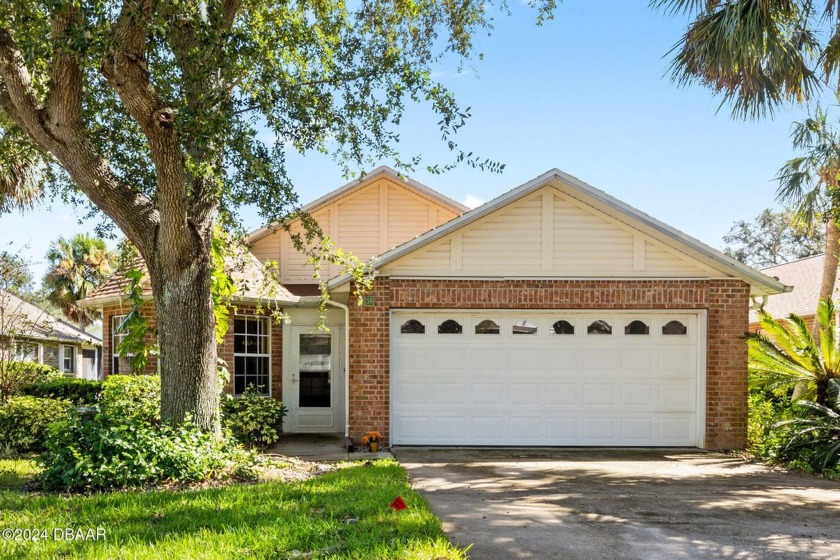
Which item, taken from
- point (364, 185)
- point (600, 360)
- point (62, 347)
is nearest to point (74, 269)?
point (62, 347)

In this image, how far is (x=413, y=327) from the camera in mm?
11539

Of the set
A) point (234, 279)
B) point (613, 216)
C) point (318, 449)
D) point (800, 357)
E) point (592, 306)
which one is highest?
point (613, 216)

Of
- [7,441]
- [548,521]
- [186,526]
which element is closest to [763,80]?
[548,521]

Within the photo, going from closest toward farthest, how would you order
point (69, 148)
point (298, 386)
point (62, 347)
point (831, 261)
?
point (69, 148), point (298, 386), point (831, 261), point (62, 347)

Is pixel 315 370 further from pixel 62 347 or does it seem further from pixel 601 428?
pixel 62 347

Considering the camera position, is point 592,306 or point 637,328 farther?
point 637,328

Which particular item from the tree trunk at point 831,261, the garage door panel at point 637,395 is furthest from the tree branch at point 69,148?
the tree trunk at point 831,261

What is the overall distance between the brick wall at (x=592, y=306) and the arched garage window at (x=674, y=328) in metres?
0.35

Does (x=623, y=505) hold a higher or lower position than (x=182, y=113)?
lower

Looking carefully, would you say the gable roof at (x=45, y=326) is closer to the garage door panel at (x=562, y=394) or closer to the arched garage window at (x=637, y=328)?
the garage door panel at (x=562, y=394)

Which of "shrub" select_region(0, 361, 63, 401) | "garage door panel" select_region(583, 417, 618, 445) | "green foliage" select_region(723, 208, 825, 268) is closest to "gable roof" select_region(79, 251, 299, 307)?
"shrub" select_region(0, 361, 63, 401)

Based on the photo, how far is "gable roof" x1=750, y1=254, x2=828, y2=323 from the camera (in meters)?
20.0

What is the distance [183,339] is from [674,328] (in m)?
7.99

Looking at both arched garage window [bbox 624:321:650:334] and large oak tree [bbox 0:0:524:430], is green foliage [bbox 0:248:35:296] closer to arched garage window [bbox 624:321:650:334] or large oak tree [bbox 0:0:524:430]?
large oak tree [bbox 0:0:524:430]
